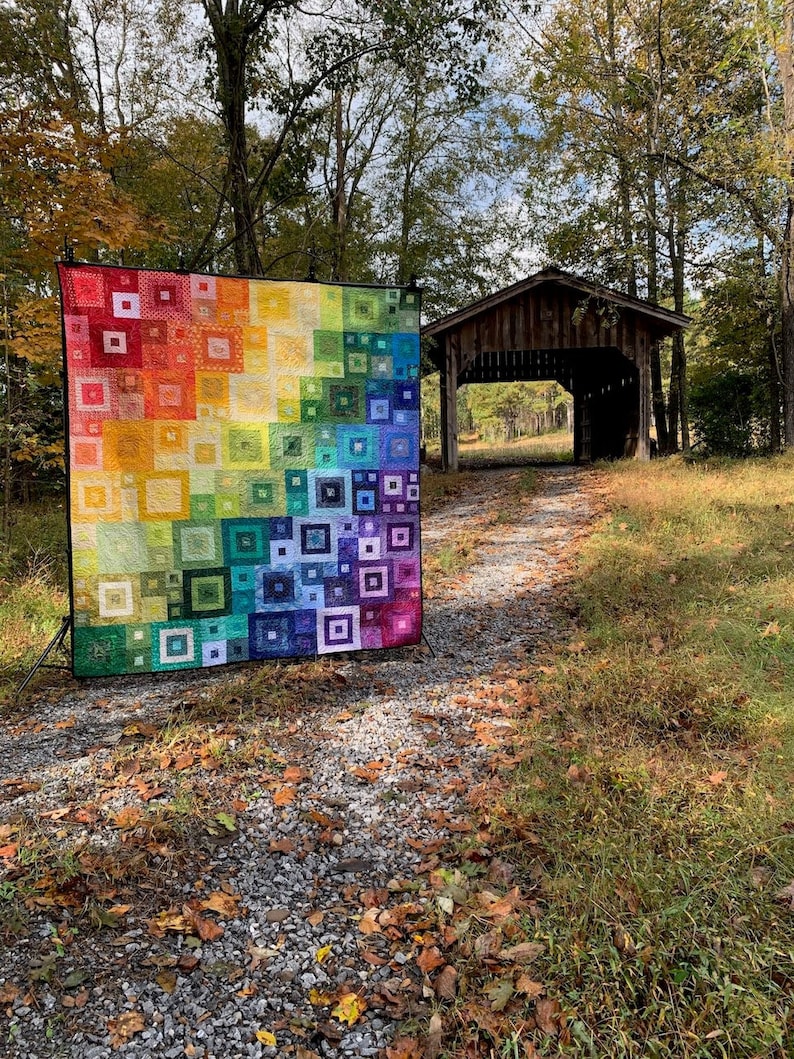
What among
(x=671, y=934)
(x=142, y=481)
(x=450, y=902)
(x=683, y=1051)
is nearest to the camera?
(x=683, y=1051)

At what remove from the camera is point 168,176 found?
54.7ft

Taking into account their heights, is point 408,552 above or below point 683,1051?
above

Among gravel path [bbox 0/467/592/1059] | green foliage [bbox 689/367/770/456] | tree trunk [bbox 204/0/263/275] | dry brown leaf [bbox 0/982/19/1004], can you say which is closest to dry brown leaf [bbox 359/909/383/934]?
gravel path [bbox 0/467/592/1059]

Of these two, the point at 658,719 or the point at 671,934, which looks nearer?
the point at 671,934

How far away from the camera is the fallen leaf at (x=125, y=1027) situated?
1.88 metres

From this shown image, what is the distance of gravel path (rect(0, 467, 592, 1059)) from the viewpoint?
1.94 meters

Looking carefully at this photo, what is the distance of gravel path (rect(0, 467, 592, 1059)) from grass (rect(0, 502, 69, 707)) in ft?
1.77

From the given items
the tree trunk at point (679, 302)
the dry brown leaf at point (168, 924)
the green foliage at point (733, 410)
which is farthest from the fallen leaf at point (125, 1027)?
the green foliage at point (733, 410)

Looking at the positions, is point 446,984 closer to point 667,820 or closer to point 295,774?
point 667,820

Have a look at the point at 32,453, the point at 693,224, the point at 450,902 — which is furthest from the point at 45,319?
the point at 693,224

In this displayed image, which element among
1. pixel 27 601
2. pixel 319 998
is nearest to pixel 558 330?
pixel 27 601

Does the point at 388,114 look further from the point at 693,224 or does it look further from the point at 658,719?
the point at 658,719

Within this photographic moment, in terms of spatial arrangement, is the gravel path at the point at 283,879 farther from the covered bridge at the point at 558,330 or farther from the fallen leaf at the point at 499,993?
the covered bridge at the point at 558,330

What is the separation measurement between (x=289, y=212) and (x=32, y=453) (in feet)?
52.5
